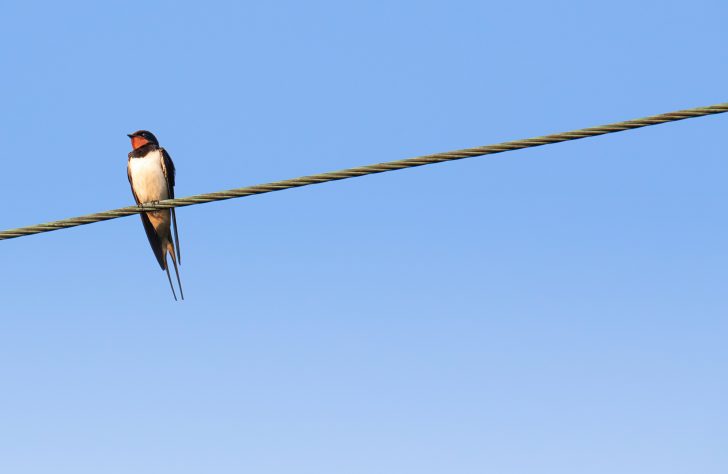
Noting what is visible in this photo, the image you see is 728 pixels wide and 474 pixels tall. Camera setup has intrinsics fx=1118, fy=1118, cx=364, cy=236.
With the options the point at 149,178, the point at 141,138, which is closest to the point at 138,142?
the point at 141,138

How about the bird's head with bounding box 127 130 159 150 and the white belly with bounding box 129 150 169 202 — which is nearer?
the white belly with bounding box 129 150 169 202

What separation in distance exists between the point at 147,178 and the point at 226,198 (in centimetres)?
496

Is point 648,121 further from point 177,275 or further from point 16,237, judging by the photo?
point 177,275

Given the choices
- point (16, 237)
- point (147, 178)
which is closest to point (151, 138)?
point (147, 178)

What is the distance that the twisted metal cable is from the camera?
435 centimetres

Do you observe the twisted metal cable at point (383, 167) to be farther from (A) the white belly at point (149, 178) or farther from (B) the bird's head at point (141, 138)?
(B) the bird's head at point (141, 138)

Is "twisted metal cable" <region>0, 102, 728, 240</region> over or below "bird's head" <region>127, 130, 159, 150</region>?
below

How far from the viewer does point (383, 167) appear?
15.2ft

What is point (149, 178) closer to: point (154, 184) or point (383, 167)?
point (154, 184)

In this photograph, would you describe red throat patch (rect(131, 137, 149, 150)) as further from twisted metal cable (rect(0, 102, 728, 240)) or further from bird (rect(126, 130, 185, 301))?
twisted metal cable (rect(0, 102, 728, 240))

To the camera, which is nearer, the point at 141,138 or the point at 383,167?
the point at 383,167

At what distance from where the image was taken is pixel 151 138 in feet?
33.4

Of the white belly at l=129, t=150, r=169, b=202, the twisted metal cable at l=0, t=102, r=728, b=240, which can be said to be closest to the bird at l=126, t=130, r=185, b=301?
the white belly at l=129, t=150, r=169, b=202

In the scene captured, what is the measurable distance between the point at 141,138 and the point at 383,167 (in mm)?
5913
